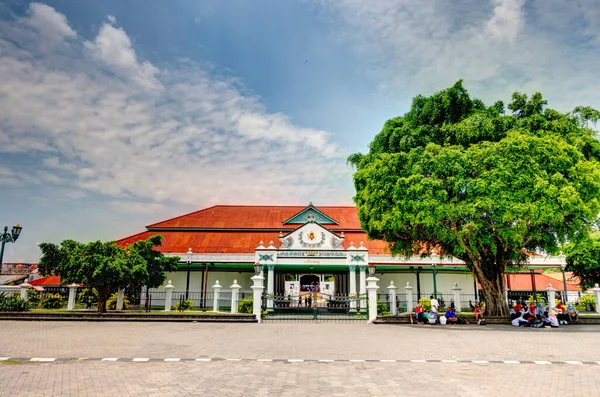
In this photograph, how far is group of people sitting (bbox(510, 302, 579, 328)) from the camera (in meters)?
15.5

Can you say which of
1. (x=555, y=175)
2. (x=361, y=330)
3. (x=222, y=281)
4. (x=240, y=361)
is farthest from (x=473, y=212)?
(x=222, y=281)

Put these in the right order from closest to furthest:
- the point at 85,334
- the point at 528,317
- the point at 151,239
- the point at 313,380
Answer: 1. the point at 313,380
2. the point at 85,334
3. the point at 528,317
4. the point at 151,239

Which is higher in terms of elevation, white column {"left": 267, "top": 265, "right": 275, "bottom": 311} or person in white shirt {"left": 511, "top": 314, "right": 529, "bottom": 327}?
white column {"left": 267, "top": 265, "right": 275, "bottom": 311}

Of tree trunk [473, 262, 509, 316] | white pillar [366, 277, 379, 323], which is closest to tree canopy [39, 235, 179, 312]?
white pillar [366, 277, 379, 323]

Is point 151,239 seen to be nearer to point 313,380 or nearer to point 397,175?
point 397,175

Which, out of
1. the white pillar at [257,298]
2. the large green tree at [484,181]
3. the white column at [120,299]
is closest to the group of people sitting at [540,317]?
the large green tree at [484,181]

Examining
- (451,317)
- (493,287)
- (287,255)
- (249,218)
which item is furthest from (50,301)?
(493,287)

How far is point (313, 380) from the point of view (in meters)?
6.46

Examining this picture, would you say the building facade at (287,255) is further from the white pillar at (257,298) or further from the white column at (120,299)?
the white pillar at (257,298)

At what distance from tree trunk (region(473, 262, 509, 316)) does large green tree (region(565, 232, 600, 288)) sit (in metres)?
14.2

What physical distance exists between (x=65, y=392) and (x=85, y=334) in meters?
7.11

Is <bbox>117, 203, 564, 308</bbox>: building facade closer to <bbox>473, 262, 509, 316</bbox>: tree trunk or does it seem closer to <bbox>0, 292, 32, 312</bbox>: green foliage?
<bbox>473, 262, 509, 316</bbox>: tree trunk

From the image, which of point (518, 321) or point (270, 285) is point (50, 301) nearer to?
point (270, 285)

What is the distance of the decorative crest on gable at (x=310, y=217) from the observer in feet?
92.0
